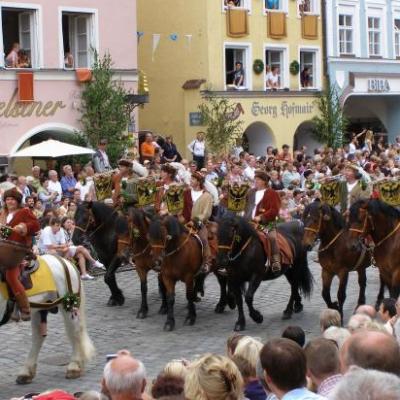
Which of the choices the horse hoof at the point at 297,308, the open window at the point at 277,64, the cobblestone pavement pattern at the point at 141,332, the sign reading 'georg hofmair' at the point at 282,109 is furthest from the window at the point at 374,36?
the horse hoof at the point at 297,308

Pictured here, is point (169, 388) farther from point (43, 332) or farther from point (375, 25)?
point (375, 25)

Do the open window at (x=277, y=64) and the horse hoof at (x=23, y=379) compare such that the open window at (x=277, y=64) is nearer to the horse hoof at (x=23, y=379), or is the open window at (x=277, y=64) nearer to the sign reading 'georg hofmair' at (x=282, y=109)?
the sign reading 'georg hofmair' at (x=282, y=109)

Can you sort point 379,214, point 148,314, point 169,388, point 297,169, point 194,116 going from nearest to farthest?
point 169,388
point 379,214
point 148,314
point 297,169
point 194,116

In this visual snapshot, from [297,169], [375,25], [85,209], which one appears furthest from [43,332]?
[375,25]

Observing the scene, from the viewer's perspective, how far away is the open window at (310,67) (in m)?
38.3

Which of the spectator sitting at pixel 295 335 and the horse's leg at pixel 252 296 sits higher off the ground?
the spectator sitting at pixel 295 335

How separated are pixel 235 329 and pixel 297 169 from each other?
14.6 metres

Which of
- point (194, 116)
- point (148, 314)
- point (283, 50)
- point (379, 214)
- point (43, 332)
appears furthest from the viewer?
point (283, 50)

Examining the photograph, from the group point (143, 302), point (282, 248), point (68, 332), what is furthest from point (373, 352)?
point (143, 302)

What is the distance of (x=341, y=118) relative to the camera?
3759cm

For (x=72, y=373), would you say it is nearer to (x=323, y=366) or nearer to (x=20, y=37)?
(x=323, y=366)

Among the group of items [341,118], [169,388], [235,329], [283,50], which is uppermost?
[283,50]

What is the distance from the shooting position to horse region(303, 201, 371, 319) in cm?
1455

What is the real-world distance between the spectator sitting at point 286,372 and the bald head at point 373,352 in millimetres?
302
